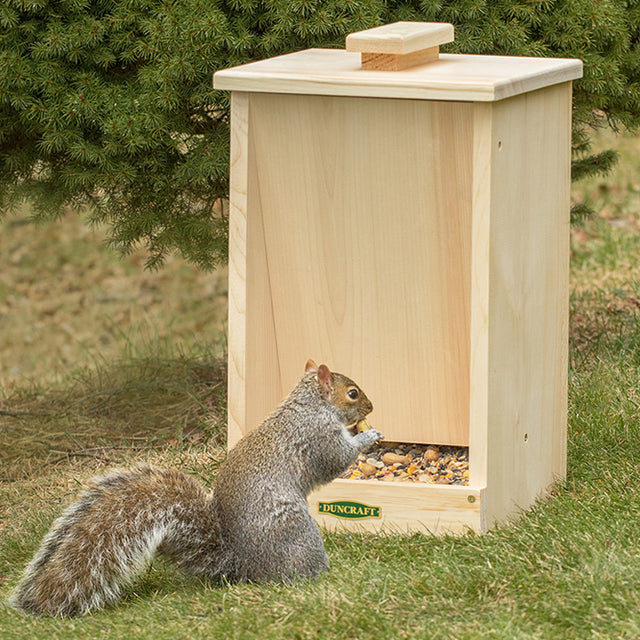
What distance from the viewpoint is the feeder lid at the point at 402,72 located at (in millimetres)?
2869

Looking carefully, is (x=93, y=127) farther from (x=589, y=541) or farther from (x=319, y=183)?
(x=589, y=541)

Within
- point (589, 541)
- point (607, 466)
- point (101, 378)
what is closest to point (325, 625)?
point (589, 541)

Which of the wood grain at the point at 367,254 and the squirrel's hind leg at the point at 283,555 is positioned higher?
the wood grain at the point at 367,254

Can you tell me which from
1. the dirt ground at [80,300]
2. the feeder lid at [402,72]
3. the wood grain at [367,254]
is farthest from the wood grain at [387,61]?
the dirt ground at [80,300]

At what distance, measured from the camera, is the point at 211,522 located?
8.88ft

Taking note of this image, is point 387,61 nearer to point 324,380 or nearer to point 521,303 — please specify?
point 521,303

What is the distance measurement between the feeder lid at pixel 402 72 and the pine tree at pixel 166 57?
424 mm

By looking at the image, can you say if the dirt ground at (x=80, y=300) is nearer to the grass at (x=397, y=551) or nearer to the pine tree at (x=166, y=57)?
the grass at (x=397, y=551)

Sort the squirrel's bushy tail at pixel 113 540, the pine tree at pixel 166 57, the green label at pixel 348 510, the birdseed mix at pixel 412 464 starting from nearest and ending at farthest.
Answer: the squirrel's bushy tail at pixel 113 540
the green label at pixel 348 510
the birdseed mix at pixel 412 464
the pine tree at pixel 166 57

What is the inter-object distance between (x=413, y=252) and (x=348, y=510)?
83cm

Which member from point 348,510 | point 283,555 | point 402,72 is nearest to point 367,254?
point 402,72

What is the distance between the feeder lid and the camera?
287 cm

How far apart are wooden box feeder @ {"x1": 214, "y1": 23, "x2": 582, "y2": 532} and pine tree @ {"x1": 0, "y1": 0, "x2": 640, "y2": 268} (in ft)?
1.18

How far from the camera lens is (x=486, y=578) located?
8.73 feet
